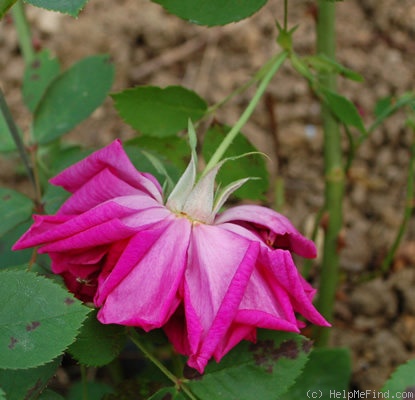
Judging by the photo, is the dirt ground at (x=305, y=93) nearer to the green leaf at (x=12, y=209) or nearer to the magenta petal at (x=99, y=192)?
the green leaf at (x=12, y=209)

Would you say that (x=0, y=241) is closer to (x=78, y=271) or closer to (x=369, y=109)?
(x=78, y=271)

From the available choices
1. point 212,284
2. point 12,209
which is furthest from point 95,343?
point 12,209

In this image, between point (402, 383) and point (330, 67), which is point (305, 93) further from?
point (402, 383)

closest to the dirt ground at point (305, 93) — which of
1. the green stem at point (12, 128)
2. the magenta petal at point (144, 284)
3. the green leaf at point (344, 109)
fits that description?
the green leaf at point (344, 109)

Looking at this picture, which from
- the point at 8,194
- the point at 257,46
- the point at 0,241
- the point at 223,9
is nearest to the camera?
the point at 223,9

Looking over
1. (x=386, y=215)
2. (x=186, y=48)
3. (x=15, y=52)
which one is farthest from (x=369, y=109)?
(x=15, y=52)

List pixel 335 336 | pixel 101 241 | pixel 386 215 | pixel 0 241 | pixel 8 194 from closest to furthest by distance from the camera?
pixel 101 241 < pixel 8 194 < pixel 0 241 < pixel 335 336 < pixel 386 215

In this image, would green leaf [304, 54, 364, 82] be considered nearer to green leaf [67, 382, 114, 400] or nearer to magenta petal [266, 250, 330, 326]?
magenta petal [266, 250, 330, 326]
